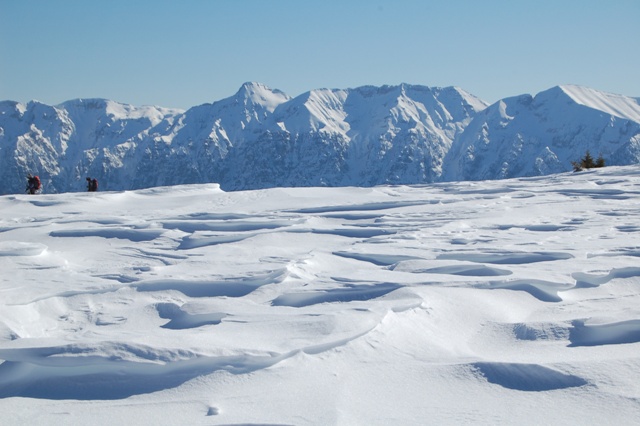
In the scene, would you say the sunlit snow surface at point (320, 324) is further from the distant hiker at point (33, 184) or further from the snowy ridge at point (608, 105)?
the snowy ridge at point (608, 105)

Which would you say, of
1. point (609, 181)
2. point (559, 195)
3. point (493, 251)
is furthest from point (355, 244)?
point (609, 181)

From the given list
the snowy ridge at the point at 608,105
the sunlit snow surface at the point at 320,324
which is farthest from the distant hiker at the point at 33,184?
the snowy ridge at the point at 608,105

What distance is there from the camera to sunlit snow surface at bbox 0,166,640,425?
2996mm

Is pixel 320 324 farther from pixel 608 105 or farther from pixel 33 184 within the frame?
pixel 608 105

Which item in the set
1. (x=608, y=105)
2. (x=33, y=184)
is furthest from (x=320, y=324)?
(x=608, y=105)

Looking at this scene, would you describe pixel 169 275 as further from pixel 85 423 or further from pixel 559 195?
pixel 559 195

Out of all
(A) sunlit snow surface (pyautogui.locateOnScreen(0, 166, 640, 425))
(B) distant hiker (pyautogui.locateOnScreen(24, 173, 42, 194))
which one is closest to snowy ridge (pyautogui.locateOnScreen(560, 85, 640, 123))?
(B) distant hiker (pyautogui.locateOnScreen(24, 173, 42, 194))

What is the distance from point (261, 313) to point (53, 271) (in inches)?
89.2

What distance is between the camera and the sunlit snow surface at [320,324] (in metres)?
3.00

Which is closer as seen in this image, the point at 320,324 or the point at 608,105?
the point at 320,324

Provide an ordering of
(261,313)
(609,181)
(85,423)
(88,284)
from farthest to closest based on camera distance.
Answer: (609,181), (88,284), (261,313), (85,423)

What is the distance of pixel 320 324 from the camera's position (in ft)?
12.9

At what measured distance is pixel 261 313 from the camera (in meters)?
4.28

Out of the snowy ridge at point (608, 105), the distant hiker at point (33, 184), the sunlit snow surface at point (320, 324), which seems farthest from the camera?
the snowy ridge at point (608, 105)
